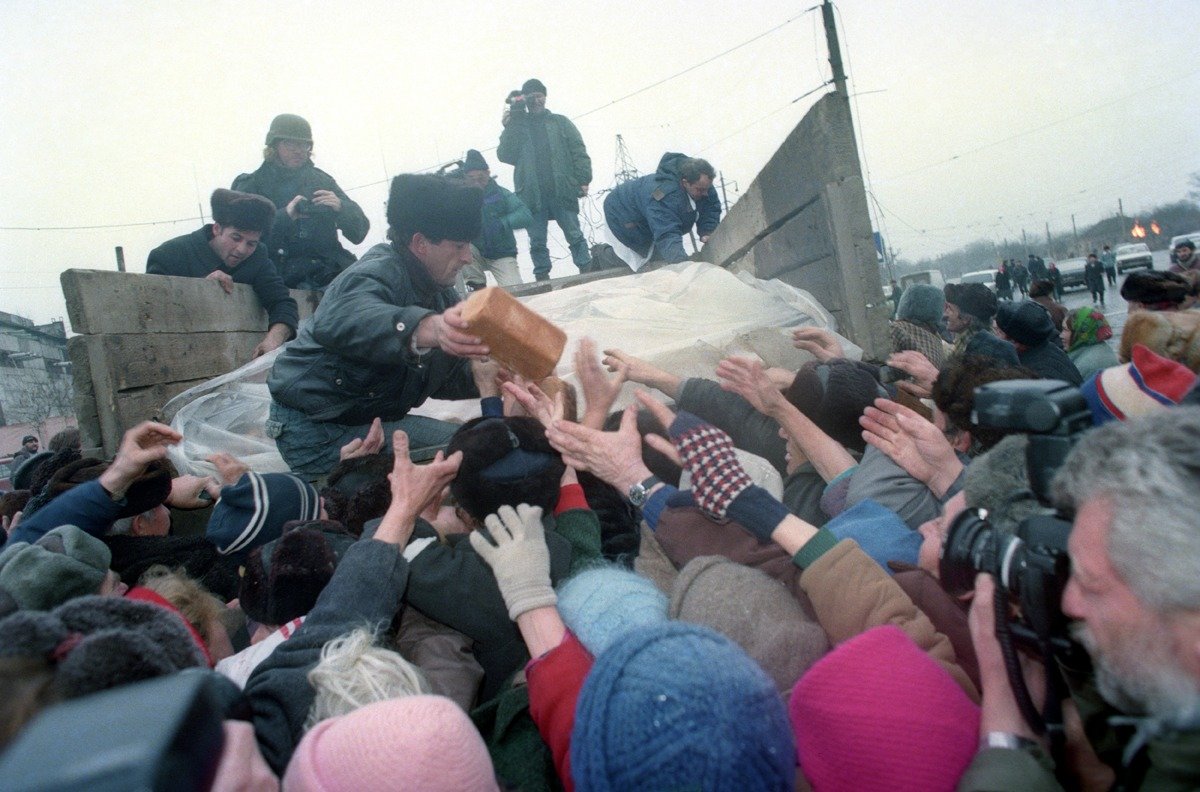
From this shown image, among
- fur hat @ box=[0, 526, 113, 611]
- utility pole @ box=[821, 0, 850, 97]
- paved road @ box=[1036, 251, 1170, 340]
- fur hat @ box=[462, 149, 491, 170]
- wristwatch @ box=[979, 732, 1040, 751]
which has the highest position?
utility pole @ box=[821, 0, 850, 97]

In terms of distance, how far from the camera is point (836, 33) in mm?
13359

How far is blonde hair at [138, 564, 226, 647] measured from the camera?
2.48 meters

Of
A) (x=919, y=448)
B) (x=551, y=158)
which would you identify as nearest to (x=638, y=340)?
(x=919, y=448)

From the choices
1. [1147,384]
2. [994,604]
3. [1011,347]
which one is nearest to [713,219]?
[1011,347]

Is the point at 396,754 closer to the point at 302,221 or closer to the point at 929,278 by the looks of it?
the point at 302,221

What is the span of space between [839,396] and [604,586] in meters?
1.49

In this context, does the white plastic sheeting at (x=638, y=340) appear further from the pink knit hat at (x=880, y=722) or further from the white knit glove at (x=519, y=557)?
the pink knit hat at (x=880, y=722)

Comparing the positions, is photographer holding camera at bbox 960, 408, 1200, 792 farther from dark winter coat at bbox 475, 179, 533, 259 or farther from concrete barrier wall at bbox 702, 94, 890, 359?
dark winter coat at bbox 475, 179, 533, 259

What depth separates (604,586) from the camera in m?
1.91

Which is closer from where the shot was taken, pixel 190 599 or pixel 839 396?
pixel 190 599

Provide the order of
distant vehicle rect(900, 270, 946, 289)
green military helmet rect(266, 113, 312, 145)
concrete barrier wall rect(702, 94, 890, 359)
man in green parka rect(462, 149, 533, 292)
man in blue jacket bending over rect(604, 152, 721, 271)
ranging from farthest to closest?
1. distant vehicle rect(900, 270, 946, 289)
2. man in green parka rect(462, 149, 533, 292)
3. man in blue jacket bending over rect(604, 152, 721, 271)
4. green military helmet rect(266, 113, 312, 145)
5. concrete barrier wall rect(702, 94, 890, 359)

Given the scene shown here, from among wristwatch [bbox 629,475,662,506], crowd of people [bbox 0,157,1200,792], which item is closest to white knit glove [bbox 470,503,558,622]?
crowd of people [bbox 0,157,1200,792]

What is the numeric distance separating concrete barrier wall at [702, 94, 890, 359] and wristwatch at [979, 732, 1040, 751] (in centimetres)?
318

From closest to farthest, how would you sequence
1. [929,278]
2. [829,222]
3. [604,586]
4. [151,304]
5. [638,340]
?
[604,586] < [829,222] < [151,304] < [638,340] < [929,278]
